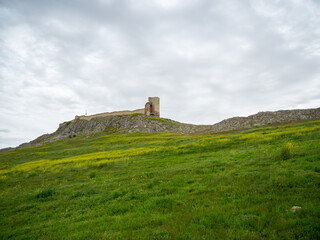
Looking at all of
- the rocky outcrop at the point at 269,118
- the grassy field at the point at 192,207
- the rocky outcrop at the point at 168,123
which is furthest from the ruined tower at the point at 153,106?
the grassy field at the point at 192,207

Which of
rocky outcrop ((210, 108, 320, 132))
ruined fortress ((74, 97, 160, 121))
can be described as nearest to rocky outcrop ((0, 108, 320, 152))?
rocky outcrop ((210, 108, 320, 132))

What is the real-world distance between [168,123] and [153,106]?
2288 cm

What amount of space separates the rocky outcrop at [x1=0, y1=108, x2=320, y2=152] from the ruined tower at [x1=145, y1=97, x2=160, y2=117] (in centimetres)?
673

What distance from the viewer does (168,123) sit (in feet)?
255

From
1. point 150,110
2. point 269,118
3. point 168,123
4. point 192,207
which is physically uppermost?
point 150,110

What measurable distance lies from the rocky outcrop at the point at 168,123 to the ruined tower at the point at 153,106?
22.1 ft

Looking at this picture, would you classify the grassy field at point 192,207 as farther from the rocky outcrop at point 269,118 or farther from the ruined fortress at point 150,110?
the ruined fortress at point 150,110

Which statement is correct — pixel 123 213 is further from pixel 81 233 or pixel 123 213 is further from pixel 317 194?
pixel 317 194

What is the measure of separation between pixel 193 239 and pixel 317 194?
4809 mm

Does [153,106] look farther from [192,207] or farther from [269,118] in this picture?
[192,207]

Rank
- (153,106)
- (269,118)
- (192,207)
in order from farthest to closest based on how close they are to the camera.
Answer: (153,106) → (269,118) → (192,207)

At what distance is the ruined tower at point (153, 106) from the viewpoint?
95887 millimetres

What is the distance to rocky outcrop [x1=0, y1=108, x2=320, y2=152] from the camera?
40.6 meters

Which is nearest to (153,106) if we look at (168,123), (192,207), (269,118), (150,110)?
(150,110)
